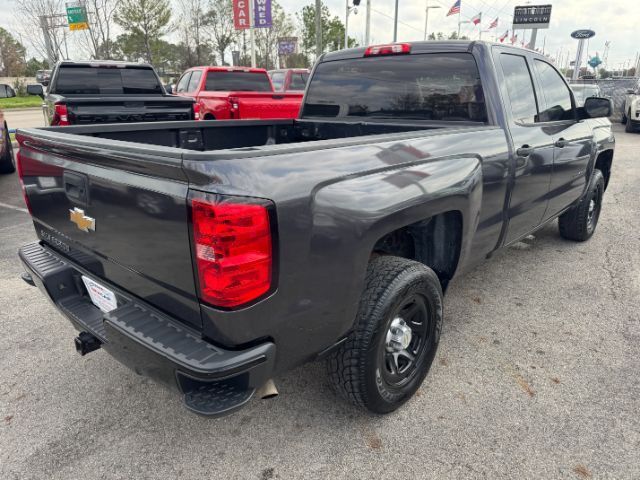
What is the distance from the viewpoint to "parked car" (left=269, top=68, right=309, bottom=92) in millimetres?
13331

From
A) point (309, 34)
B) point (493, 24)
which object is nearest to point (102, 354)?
point (493, 24)

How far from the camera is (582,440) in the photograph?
224cm

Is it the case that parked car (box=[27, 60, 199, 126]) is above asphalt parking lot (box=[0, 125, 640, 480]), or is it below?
above

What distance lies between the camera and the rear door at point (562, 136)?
11.9 feet

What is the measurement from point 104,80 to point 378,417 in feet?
26.0

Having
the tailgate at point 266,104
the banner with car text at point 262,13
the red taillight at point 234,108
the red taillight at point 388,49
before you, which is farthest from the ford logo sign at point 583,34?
the red taillight at point 388,49

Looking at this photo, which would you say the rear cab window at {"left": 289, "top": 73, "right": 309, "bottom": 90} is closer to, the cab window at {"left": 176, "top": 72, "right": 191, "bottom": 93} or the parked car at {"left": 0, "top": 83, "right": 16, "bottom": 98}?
Result: the cab window at {"left": 176, "top": 72, "right": 191, "bottom": 93}

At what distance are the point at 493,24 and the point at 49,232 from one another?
37.5 meters

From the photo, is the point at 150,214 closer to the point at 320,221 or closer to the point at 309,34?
the point at 320,221

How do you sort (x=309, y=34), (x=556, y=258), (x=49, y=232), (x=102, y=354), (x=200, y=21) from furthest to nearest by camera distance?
(x=309, y=34) < (x=200, y=21) < (x=556, y=258) < (x=102, y=354) < (x=49, y=232)

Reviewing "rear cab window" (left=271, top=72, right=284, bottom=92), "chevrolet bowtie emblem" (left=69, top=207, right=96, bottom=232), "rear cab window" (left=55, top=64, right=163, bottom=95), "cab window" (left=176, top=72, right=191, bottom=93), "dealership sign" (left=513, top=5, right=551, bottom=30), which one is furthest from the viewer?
"dealership sign" (left=513, top=5, right=551, bottom=30)

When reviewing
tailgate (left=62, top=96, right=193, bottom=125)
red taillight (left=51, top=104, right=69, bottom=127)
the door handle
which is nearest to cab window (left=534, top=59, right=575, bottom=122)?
the door handle

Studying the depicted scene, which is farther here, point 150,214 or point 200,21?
point 200,21

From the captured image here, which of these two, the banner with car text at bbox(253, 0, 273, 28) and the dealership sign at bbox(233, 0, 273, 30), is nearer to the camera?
the dealership sign at bbox(233, 0, 273, 30)
